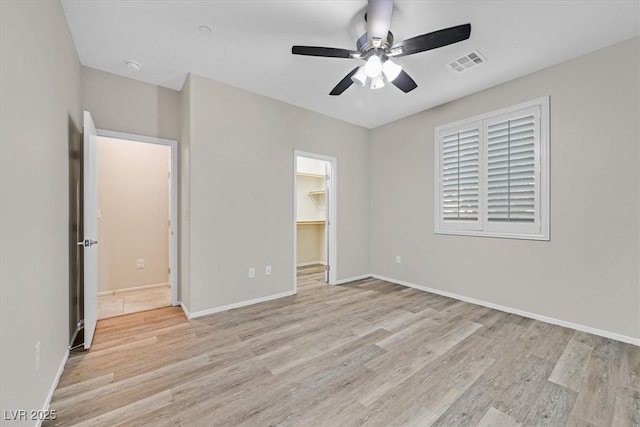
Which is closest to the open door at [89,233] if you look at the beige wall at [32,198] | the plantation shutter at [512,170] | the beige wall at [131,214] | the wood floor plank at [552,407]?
the beige wall at [32,198]

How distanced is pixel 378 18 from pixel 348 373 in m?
2.64

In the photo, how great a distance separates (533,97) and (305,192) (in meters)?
4.28

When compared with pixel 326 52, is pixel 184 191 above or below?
below

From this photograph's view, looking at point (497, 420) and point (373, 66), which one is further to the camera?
point (373, 66)

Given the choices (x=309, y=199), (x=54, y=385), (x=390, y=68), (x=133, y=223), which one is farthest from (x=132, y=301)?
(x=390, y=68)

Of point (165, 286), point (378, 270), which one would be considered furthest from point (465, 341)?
point (165, 286)

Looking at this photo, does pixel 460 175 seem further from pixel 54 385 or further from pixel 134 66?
pixel 54 385

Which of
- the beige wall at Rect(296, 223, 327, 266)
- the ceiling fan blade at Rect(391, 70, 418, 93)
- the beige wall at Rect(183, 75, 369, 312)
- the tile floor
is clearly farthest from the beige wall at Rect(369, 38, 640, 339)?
the tile floor

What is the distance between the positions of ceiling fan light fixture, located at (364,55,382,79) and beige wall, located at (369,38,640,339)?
2.12 meters

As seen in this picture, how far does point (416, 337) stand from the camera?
2.58m

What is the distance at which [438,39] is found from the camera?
188 centimetres

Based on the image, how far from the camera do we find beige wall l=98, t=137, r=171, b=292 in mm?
3932

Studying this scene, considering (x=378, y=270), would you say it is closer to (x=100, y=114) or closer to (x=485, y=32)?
(x=485, y=32)

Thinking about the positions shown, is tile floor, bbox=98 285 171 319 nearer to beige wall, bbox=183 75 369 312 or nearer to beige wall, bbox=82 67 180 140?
beige wall, bbox=183 75 369 312
